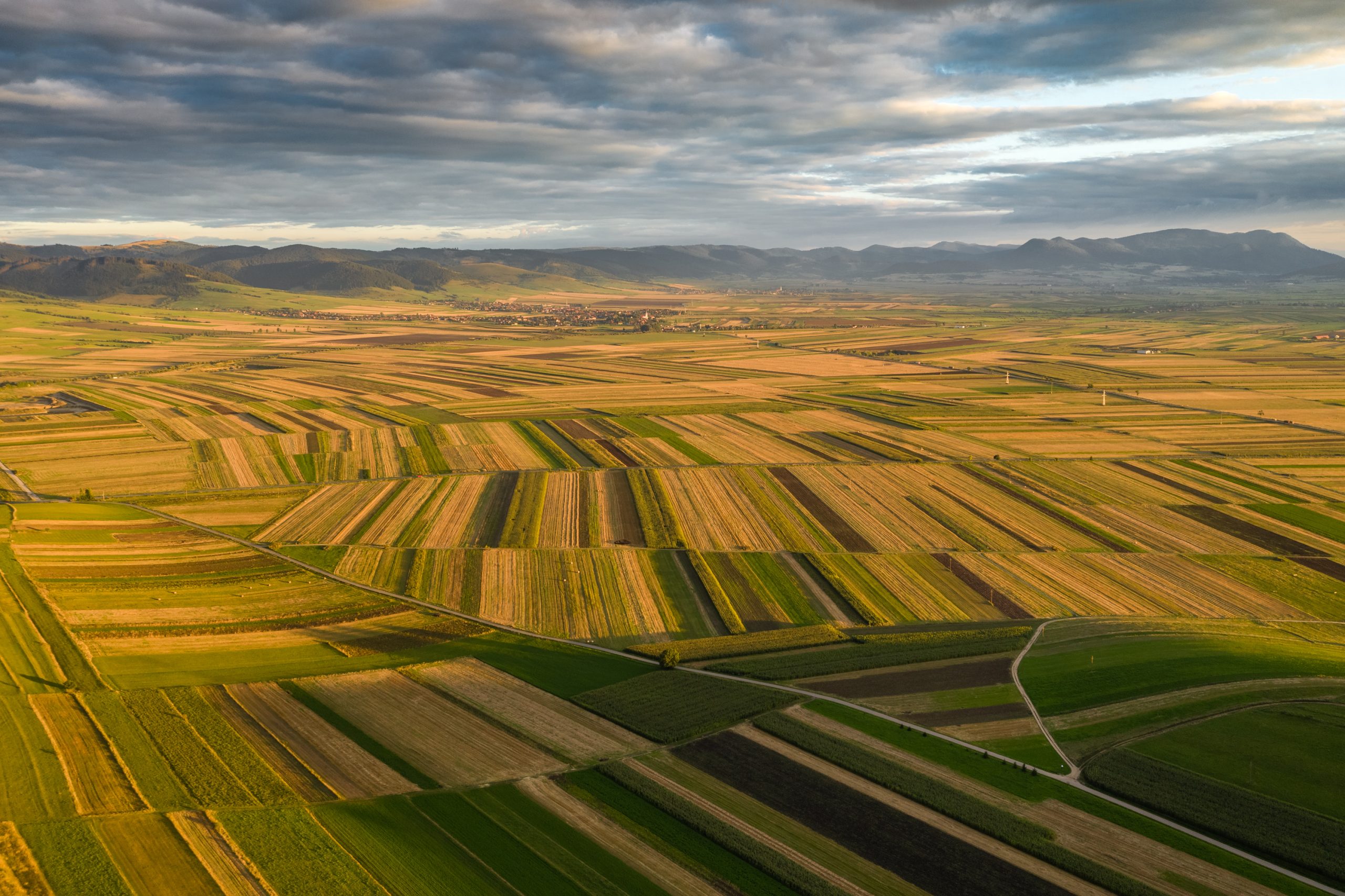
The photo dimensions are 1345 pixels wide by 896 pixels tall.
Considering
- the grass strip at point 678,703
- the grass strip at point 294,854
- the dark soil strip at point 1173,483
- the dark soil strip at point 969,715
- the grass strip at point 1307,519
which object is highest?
the dark soil strip at point 1173,483

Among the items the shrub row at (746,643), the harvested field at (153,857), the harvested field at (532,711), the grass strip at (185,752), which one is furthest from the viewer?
the shrub row at (746,643)

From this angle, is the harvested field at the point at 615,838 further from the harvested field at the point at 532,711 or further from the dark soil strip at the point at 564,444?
the dark soil strip at the point at 564,444

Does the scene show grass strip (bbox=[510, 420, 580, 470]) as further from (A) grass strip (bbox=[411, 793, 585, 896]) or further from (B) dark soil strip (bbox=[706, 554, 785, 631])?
(A) grass strip (bbox=[411, 793, 585, 896])

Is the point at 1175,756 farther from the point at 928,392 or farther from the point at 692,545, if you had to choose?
the point at 928,392

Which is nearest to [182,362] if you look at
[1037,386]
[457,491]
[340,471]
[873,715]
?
[340,471]

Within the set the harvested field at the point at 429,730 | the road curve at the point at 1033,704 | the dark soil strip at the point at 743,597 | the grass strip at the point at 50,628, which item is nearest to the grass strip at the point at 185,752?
the grass strip at the point at 50,628

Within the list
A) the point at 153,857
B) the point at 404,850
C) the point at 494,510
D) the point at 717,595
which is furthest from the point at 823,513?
the point at 153,857
